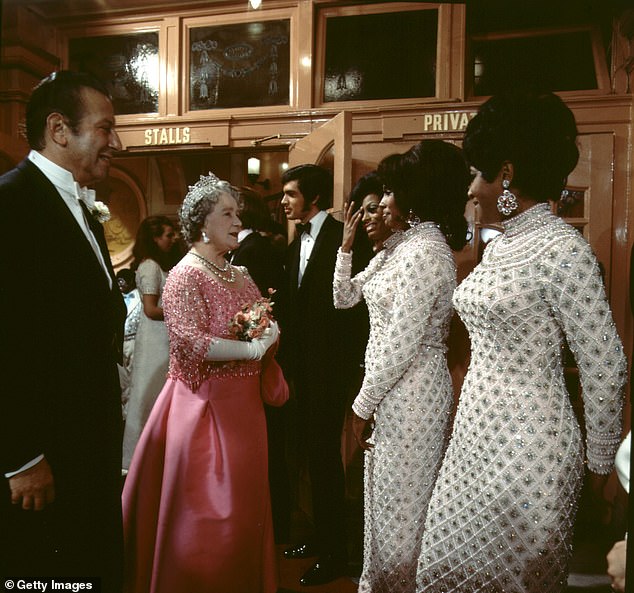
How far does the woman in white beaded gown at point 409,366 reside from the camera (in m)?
1.90

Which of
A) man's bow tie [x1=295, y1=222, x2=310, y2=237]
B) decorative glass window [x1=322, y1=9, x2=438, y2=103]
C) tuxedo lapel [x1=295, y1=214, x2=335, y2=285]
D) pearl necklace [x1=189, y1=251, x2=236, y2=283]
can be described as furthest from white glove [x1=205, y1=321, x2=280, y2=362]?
decorative glass window [x1=322, y1=9, x2=438, y2=103]

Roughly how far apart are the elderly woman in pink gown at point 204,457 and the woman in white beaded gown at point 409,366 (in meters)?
0.49

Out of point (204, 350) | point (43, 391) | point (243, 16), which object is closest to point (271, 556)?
point (204, 350)

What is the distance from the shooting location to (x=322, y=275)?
116 inches

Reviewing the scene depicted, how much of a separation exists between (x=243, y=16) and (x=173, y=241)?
6.00 feet

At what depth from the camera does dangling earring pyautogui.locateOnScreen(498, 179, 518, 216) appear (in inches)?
61.4

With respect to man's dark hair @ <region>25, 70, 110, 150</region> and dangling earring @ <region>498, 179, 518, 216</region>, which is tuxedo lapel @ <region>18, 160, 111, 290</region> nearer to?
man's dark hair @ <region>25, 70, 110, 150</region>

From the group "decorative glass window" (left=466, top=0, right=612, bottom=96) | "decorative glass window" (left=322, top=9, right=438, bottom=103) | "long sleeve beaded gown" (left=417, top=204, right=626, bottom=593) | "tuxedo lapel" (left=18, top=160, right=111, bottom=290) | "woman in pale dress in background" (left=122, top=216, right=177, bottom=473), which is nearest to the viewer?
"long sleeve beaded gown" (left=417, top=204, right=626, bottom=593)

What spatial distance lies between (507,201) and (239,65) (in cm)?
348

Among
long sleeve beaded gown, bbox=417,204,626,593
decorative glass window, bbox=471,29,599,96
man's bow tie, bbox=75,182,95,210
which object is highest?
decorative glass window, bbox=471,29,599,96

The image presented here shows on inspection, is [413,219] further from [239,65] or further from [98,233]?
[239,65]

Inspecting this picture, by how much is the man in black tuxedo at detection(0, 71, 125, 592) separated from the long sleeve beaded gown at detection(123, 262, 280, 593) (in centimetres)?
42

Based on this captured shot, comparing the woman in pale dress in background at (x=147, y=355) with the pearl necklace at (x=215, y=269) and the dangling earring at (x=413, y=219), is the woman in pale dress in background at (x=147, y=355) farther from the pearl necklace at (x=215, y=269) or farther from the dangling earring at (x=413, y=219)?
the dangling earring at (x=413, y=219)

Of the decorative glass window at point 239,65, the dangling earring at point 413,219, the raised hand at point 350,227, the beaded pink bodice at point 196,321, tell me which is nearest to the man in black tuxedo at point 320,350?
the raised hand at point 350,227
